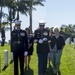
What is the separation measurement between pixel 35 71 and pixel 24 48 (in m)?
3.11

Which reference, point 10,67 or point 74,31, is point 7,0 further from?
point 10,67

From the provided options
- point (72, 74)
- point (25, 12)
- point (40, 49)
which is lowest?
point (72, 74)

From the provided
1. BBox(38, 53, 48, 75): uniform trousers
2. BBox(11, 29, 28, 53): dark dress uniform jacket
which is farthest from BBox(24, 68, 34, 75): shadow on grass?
BBox(11, 29, 28, 53): dark dress uniform jacket

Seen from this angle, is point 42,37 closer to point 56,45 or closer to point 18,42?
point 56,45

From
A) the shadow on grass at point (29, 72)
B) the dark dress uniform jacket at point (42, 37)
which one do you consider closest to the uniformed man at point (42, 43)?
the dark dress uniform jacket at point (42, 37)

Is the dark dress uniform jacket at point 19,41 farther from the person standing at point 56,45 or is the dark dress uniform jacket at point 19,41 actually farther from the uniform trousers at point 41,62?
the person standing at point 56,45

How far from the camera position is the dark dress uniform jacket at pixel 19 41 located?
13680 millimetres

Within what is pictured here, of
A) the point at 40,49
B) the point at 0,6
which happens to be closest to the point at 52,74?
the point at 40,49

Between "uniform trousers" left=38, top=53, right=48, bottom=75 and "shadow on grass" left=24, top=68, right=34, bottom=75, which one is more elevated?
"uniform trousers" left=38, top=53, right=48, bottom=75

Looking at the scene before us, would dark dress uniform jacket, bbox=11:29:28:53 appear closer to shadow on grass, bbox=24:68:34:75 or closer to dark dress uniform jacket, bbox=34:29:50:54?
dark dress uniform jacket, bbox=34:29:50:54

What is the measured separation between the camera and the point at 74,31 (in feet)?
249

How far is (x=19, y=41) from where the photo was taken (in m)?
13.8

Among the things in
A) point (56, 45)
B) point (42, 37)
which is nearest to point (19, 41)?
point (42, 37)

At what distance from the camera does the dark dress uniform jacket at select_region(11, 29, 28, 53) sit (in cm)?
1368
